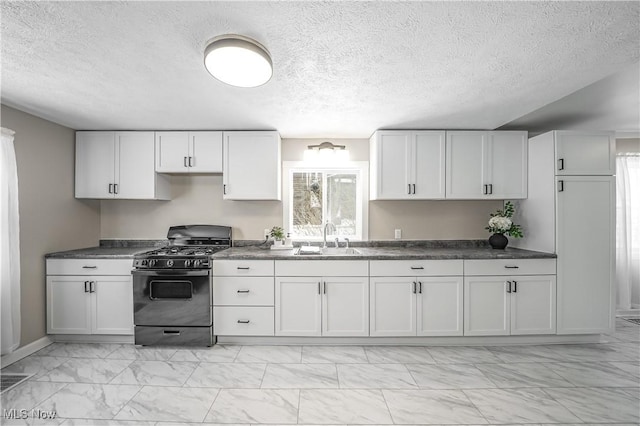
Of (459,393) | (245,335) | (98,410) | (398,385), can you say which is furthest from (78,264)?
(459,393)

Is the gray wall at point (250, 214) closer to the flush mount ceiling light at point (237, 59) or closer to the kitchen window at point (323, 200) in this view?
the kitchen window at point (323, 200)

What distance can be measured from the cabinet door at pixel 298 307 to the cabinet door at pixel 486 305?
5.01ft

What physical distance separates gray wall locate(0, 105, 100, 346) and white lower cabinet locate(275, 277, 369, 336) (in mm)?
2406

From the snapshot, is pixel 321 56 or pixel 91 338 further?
pixel 91 338

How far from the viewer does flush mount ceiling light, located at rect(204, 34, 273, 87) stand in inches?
61.7

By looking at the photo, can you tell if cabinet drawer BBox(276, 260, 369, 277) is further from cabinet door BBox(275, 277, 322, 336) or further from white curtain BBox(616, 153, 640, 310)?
white curtain BBox(616, 153, 640, 310)

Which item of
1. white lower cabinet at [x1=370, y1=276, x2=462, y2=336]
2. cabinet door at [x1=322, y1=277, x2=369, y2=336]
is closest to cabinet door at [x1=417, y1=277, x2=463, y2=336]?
white lower cabinet at [x1=370, y1=276, x2=462, y2=336]

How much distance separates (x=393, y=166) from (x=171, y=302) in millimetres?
2791

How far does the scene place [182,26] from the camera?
4.94ft

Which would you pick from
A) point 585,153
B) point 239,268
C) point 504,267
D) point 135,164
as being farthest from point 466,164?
point 135,164

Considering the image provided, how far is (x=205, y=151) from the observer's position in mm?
3377

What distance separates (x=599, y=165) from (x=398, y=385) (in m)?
2.94

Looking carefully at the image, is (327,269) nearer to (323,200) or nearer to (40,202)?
(323,200)

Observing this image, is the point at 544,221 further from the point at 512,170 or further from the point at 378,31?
the point at 378,31
